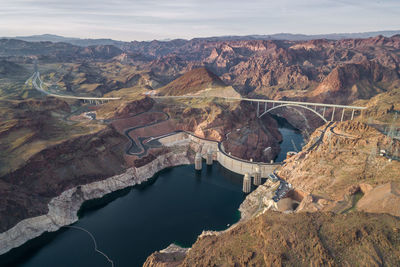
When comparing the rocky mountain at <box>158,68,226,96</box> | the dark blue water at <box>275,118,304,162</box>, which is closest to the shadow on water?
the dark blue water at <box>275,118,304,162</box>

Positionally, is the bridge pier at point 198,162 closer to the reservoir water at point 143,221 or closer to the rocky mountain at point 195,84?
the reservoir water at point 143,221

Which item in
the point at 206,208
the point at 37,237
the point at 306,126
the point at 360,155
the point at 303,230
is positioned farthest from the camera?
the point at 306,126

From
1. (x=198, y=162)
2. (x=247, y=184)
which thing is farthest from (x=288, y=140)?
(x=247, y=184)

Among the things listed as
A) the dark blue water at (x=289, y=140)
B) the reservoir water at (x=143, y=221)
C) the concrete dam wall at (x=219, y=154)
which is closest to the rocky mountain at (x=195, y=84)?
the dark blue water at (x=289, y=140)

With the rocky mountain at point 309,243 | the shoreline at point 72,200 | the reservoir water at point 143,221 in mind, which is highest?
the rocky mountain at point 309,243

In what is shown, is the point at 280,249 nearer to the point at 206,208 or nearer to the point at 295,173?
the point at 206,208

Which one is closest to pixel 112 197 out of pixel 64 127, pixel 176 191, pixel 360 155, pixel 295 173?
pixel 176 191

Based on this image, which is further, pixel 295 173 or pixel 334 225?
pixel 295 173
